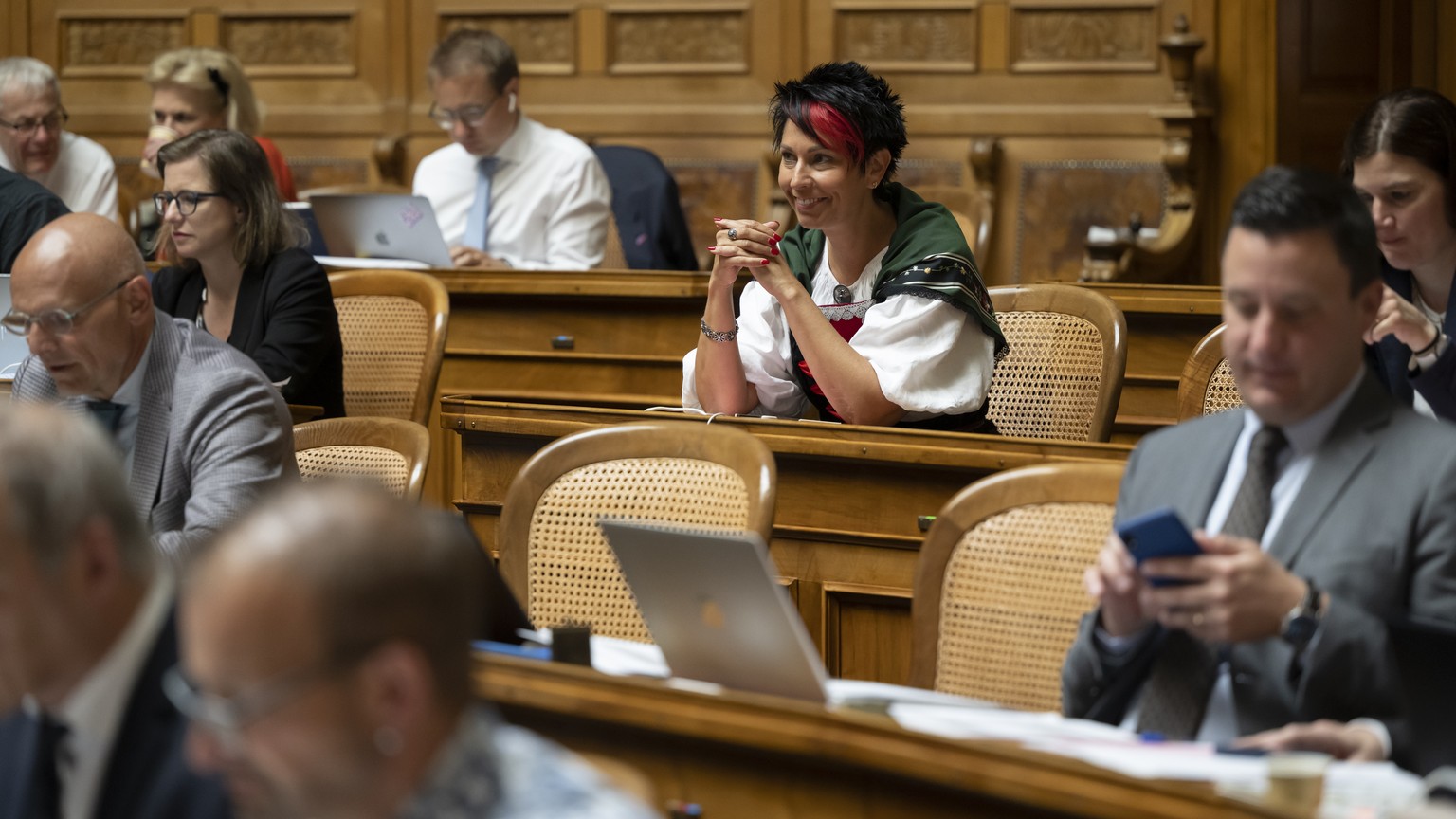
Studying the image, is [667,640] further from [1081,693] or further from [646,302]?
[646,302]

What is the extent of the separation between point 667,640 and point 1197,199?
4413 mm

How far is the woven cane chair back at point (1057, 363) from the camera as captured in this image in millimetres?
3492

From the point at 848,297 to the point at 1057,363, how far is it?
0.47 metres

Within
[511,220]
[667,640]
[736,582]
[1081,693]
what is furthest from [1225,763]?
[511,220]

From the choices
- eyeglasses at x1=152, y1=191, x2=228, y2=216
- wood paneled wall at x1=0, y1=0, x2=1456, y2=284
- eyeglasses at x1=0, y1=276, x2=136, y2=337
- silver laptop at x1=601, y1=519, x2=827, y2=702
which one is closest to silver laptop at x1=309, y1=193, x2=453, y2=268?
eyeglasses at x1=152, y1=191, x2=228, y2=216

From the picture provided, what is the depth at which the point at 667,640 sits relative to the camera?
1.96 metres

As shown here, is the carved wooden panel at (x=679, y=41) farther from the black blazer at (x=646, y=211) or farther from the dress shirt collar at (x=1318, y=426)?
the dress shirt collar at (x=1318, y=426)

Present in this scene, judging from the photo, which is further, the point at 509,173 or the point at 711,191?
the point at 711,191

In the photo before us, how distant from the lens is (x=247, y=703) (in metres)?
1.17

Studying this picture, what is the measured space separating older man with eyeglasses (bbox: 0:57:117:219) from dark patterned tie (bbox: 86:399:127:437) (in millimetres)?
2687

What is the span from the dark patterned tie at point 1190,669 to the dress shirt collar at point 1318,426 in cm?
2

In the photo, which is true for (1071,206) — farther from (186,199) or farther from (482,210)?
(186,199)

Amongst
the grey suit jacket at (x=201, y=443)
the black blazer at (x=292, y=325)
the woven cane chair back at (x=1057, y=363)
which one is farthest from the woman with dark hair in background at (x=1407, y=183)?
the black blazer at (x=292, y=325)

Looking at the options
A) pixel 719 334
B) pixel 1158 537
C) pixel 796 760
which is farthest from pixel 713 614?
pixel 719 334
